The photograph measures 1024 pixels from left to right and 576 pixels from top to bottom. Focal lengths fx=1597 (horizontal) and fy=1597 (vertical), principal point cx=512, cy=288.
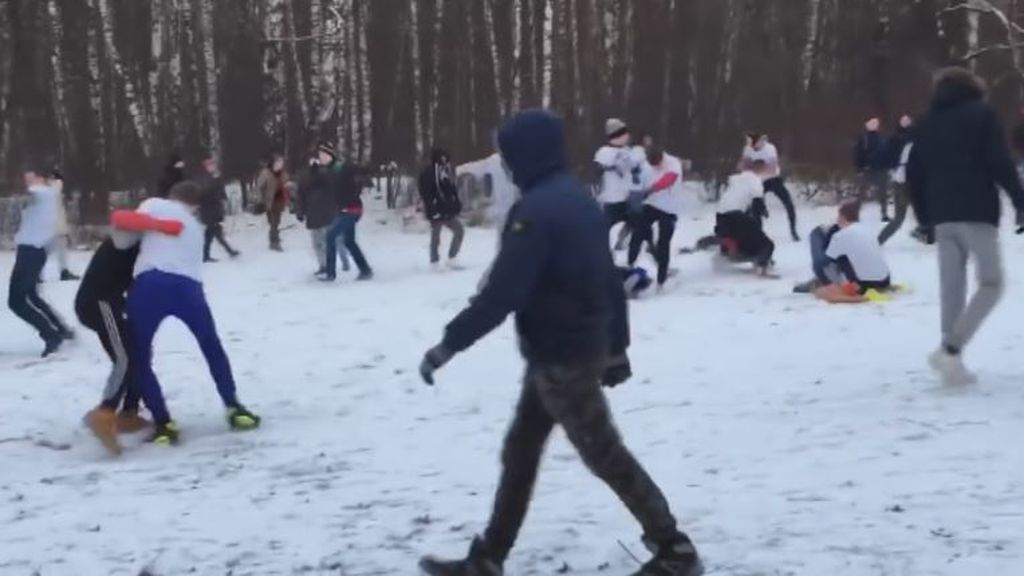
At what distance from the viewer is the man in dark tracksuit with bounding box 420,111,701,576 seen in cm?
545

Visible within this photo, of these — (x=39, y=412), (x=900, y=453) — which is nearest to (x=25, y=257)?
(x=39, y=412)

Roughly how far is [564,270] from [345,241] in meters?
14.1

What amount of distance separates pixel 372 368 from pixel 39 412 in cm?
253

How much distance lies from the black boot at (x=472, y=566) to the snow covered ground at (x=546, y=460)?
32 cm

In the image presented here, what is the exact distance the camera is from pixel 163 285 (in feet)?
30.2

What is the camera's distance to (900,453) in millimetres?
7891

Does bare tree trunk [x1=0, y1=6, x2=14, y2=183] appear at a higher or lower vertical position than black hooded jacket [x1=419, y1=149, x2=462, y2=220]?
higher

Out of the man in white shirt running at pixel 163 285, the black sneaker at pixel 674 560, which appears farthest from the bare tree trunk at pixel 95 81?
the black sneaker at pixel 674 560

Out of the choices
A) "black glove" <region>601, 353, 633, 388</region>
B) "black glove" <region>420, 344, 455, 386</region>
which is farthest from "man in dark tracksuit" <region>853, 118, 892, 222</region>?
"black glove" <region>420, 344, 455, 386</region>

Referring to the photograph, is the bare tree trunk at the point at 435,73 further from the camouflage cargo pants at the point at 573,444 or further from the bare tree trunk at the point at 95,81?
the camouflage cargo pants at the point at 573,444

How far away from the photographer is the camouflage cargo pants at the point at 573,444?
18.4 feet

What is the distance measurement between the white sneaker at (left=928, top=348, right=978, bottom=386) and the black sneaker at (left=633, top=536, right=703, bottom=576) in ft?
13.3

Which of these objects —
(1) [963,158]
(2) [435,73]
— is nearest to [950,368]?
(1) [963,158]

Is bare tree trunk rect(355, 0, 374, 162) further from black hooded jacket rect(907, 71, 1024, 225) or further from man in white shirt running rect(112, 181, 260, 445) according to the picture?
black hooded jacket rect(907, 71, 1024, 225)
